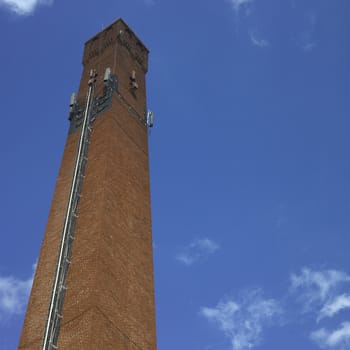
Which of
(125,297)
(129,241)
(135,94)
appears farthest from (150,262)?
(135,94)

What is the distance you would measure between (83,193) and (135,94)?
8096mm

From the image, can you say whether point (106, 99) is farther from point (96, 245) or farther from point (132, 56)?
point (96, 245)

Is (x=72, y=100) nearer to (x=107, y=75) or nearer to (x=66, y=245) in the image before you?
(x=107, y=75)

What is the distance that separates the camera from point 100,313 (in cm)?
1452

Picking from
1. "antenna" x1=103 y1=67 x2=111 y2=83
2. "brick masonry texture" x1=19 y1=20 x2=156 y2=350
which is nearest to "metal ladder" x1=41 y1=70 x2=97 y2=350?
"brick masonry texture" x1=19 y1=20 x2=156 y2=350

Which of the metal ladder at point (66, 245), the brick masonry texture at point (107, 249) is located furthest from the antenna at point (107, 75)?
the metal ladder at point (66, 245)

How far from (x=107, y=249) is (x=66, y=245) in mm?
1413

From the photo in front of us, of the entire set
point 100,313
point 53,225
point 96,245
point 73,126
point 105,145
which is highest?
point 73,126

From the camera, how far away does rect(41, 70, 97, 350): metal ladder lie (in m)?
14.7

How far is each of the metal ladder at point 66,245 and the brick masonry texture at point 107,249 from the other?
0.19 metres

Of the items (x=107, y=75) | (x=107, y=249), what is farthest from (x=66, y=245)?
(x=107, y=75)

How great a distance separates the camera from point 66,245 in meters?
16.9

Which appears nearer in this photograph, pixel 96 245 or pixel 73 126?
pixel 96 245

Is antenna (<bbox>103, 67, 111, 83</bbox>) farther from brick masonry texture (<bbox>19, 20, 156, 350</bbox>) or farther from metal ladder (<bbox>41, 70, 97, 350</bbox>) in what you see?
metal ladder (<bbox>41, 70, 97, 350</bbox>)
